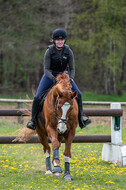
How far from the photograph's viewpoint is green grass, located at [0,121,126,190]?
562 cm

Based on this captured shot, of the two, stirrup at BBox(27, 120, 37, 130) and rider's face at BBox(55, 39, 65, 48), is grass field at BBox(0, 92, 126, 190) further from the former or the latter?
rider's face at BBox(55, 39, 65, 48)

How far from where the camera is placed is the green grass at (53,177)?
18.5ft

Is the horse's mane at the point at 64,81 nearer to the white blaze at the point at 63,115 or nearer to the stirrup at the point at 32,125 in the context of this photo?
the white blaze at the point at 63,115

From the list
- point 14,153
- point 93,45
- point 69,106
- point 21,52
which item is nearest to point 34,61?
point 21,52

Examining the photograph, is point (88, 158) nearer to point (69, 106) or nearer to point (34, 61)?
point (69, 106)

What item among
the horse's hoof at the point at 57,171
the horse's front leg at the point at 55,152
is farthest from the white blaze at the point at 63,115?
the horse's hoof at the point at 57,171

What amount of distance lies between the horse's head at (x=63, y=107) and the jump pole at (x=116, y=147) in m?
2.58

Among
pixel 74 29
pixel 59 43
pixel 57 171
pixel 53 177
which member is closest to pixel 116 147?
pixel 53 177

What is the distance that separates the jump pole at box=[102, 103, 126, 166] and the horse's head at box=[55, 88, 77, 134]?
2584mm

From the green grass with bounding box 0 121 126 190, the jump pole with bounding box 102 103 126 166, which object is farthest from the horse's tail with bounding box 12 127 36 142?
the jump pole with bounding box 102 103 126 166

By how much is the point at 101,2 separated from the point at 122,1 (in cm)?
165

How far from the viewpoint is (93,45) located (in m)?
28.1

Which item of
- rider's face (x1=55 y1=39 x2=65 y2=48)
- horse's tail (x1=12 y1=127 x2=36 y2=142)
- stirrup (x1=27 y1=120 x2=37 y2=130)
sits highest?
rider's face (x1=55 y1=39 x2=65 y2=48)

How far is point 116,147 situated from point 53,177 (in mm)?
2050
